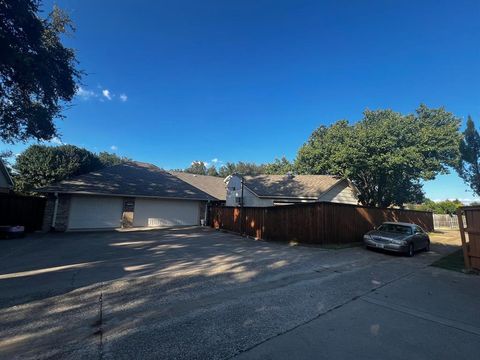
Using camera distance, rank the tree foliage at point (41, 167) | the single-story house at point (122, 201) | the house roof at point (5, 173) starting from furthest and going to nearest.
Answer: the tree foliage at point (41, 167) → the house roof at point (5, 173) → the single-story house at point (122, 201)

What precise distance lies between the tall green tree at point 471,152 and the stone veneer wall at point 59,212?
105 ft

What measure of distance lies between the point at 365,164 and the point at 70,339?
84.7ft

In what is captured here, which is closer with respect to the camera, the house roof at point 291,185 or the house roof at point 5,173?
the house roof at point 5,173

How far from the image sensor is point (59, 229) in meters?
16.9

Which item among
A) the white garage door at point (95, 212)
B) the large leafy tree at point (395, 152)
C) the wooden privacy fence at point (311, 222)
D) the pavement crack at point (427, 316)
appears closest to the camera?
the pavement crack at point (427, 316)

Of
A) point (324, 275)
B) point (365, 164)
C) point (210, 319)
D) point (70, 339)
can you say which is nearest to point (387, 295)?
point (324, 275)

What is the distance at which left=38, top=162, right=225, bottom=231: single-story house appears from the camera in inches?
675

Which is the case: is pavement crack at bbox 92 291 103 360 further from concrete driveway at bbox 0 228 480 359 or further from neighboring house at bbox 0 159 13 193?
neighboring house at bbox 0 159 13 193

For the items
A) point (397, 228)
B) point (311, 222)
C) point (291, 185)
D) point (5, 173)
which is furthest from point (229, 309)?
point (5, 173)

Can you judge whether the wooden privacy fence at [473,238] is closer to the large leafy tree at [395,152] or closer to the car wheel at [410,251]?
the car wheel at [410,251]

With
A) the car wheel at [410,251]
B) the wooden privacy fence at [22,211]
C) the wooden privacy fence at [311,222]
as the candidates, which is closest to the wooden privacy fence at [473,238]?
the car wheel at [410,251]

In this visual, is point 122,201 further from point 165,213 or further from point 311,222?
point 311,222

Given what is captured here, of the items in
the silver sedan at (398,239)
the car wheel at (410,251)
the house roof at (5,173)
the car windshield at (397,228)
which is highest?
the house roof at (5,173)

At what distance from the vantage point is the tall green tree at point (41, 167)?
27.0 m
